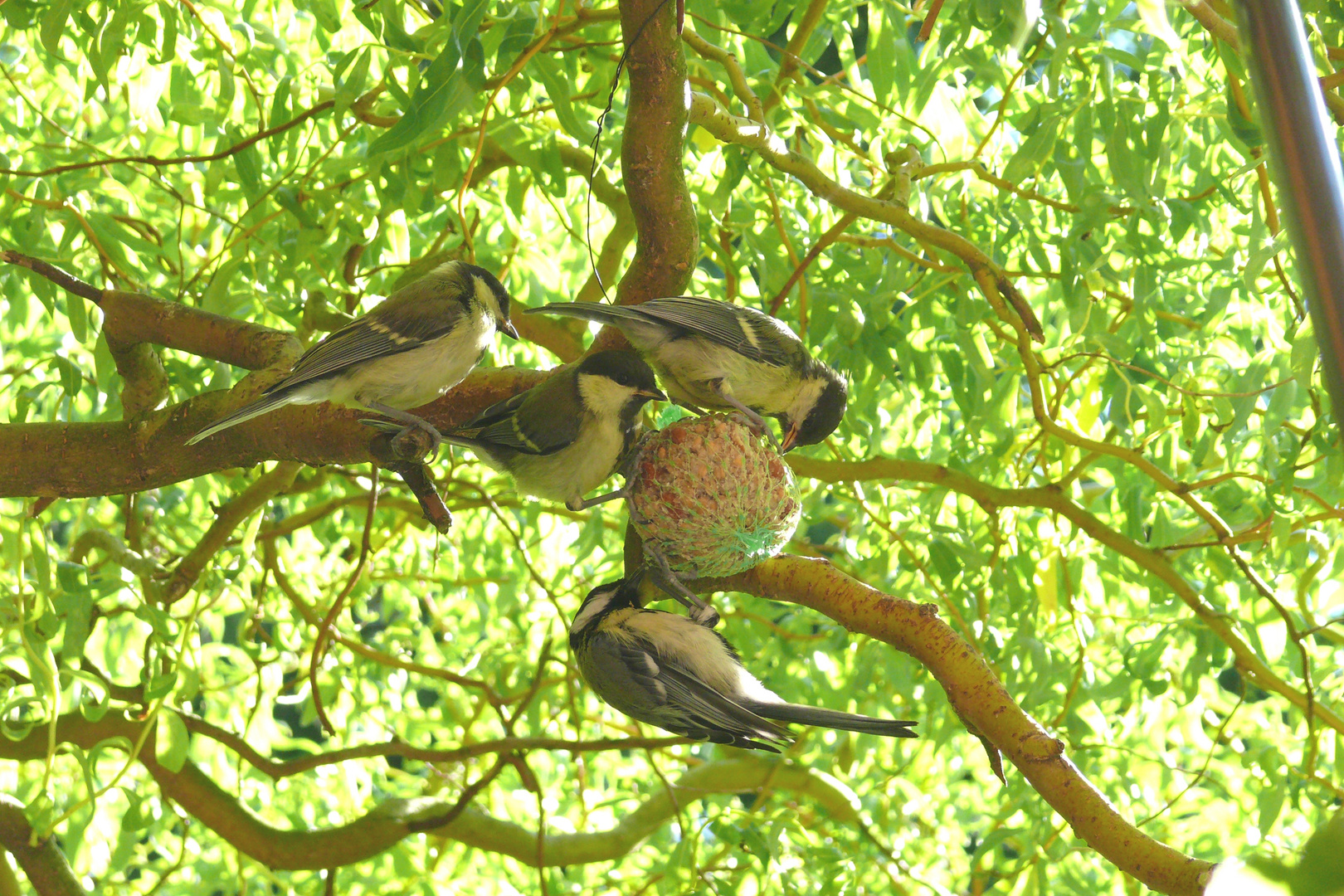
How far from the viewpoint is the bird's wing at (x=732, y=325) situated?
1.58 metres

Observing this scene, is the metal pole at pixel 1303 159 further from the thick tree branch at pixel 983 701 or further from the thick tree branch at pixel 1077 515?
the thick tree branch at pixel 1077 515

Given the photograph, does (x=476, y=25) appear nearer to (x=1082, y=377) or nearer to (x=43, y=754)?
(x=1082, y=377)

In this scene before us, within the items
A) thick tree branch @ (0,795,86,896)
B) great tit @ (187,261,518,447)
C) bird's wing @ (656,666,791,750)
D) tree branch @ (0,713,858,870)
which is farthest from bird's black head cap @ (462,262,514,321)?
thick tree branch @ (0,795,86,896)

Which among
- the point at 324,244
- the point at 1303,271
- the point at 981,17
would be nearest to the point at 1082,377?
the point at 981,17

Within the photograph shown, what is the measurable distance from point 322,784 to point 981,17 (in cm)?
267

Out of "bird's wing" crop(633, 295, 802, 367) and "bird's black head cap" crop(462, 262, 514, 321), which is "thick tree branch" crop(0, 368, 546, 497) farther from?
"bird's wing" crop(633, 295, 802, 367)

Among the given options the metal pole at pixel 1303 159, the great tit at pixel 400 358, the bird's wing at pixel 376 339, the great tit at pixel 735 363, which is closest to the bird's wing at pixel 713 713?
the great tit at pixel 735 363

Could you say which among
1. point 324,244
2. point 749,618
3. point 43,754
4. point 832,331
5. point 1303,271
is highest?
point 324,244

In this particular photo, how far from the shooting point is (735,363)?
1645 millimetres

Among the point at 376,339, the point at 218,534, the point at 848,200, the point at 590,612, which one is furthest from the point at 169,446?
the point at 848,200

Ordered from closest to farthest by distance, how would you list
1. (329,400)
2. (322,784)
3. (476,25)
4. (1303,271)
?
(1303,271) < (476,25) < (329,400) < (322,784)

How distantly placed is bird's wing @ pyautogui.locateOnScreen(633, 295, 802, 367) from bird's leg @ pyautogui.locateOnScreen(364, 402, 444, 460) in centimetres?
35

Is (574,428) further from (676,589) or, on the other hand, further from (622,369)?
(676,589)

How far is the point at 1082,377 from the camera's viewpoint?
2.67 m
